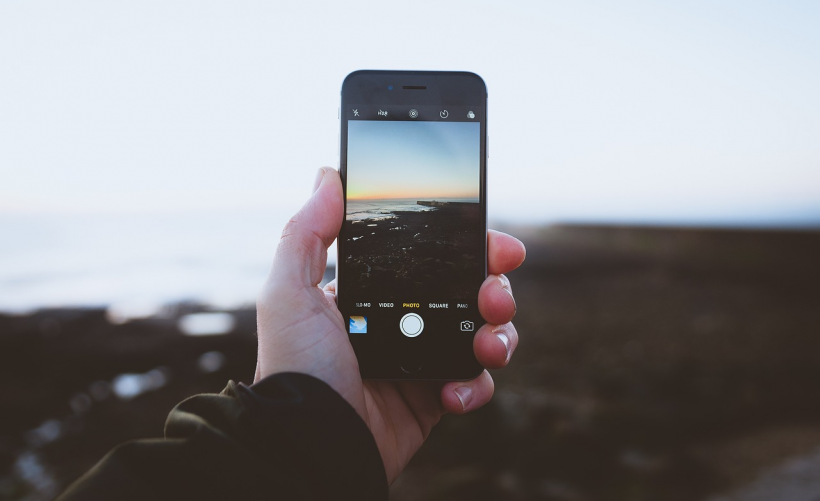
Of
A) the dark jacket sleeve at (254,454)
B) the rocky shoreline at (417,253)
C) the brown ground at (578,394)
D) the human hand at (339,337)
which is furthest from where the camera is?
the brown ground at (578,394)

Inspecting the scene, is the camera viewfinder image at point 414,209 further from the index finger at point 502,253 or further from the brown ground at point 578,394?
the brown ground at point 578,394

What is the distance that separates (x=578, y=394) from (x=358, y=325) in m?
5.78

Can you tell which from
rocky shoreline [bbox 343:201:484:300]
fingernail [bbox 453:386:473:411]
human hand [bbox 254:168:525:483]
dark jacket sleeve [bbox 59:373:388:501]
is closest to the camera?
dark jacket sleeve [bbox 59:373:388:501]

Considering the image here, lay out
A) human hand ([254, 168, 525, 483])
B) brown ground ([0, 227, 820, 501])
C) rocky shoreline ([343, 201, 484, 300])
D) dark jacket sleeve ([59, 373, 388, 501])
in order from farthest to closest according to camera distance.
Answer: brown ground ([0, 227, 820, 501]) → rocky shoreline ([343, 201, 484, 300]) → human hand ([254, 168, 525, 483]) → dark jacket sleeve ([59, 373, 388, 501])

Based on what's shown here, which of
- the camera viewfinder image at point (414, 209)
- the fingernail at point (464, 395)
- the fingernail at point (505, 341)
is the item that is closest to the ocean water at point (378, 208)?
the camera viewfinder image at point (414, 209)

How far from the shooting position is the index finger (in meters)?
2.36

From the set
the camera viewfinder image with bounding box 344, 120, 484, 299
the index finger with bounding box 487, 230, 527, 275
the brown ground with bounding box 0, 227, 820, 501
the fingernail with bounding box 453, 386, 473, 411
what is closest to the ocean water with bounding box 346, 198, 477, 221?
the camera viewfinder image with bounding box 344, 120, 484, 299

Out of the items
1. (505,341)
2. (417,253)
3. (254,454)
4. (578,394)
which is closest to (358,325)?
(417,253)

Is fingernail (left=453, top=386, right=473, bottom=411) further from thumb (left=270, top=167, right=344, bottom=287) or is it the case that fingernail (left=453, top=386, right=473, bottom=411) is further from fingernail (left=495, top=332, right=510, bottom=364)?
thumb (left=270, top=167, right=344, bottom=287)

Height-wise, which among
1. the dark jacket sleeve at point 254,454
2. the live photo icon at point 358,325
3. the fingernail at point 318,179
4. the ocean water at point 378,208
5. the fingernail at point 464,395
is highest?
the fingernail at point 318,179

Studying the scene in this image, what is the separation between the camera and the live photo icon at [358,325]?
2.25 meters

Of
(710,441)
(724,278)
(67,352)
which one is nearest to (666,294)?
(724,278)

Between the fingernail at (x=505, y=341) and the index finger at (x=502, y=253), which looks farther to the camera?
the index finger at (x=502, y=253)

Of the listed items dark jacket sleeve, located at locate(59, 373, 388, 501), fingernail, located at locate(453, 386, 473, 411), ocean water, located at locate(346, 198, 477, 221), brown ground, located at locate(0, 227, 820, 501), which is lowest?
brown ground, located at locate(0, 227, 820, 501)
